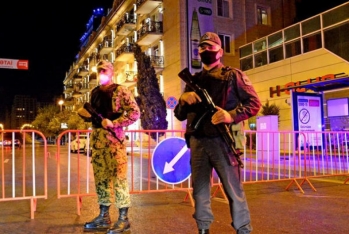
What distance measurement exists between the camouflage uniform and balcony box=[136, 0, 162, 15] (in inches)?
1086

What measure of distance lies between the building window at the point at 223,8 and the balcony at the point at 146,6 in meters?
5.02

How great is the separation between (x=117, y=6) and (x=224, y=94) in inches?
1576

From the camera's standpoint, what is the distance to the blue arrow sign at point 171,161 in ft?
21.3

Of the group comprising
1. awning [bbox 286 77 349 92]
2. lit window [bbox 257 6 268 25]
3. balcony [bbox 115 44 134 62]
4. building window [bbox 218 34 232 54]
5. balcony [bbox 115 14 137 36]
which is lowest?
awning [bbox 286 77 349 92]

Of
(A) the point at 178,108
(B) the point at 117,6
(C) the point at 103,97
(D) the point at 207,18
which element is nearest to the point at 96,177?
(C) the point at 103,97

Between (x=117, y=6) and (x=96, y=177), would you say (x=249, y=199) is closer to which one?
(x=96, y=177)

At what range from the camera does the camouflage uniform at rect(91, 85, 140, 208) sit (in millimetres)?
4617

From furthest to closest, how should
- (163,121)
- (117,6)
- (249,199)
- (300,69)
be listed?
(117,6) → (163,121) → (300,69) → (249,199)

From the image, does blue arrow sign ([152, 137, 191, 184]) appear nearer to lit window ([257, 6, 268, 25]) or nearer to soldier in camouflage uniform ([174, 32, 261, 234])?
soldier in camouflage uniform ([174, 32, 261, 234])

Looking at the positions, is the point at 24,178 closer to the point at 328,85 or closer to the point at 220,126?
the point at 220,126

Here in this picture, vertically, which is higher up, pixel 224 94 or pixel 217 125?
pixel 224 94

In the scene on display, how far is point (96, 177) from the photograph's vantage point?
4738mm

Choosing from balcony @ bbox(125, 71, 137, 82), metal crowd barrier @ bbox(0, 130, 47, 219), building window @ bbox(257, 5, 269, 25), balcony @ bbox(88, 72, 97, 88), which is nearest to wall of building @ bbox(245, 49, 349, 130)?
building window @ bbox(257, 5, 269, 25)

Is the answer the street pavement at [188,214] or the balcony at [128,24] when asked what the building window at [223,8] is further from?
the street pavement at [188,214]
